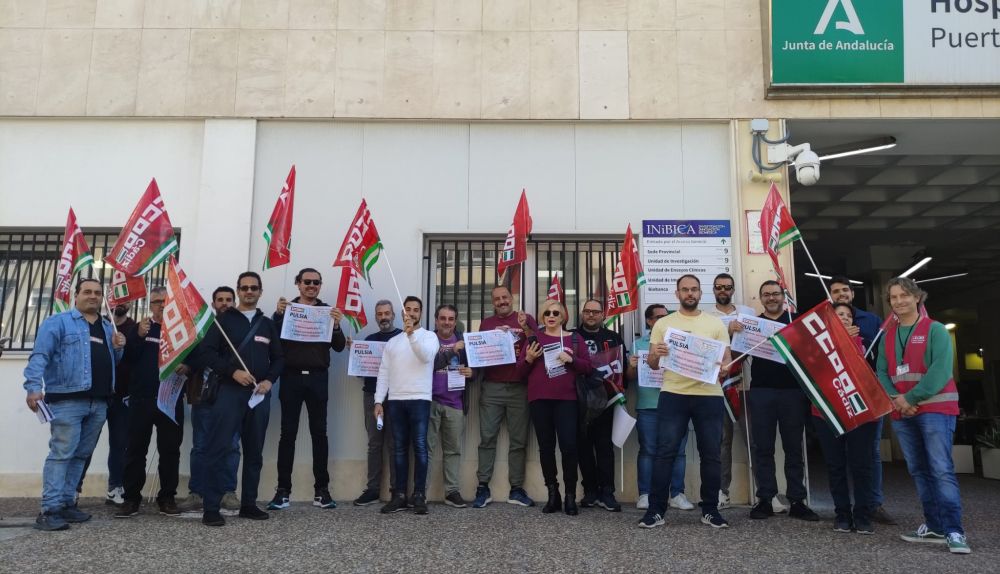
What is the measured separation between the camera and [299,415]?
265 inches

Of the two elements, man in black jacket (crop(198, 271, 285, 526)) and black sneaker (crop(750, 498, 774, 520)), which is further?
black sneaker (crop(750, 498, 774, 520))

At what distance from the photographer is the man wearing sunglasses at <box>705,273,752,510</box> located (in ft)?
21.8

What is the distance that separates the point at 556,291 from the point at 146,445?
403 centimetres

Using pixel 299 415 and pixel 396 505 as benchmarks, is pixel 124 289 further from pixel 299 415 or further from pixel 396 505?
pixel 396 505

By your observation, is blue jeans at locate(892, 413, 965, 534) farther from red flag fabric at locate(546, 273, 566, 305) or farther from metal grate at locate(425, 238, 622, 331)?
metal grate at locate(425, 238, 622, 331)

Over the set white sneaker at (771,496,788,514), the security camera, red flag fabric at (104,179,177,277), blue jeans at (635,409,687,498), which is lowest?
white sneaker at (771,496,788,514)

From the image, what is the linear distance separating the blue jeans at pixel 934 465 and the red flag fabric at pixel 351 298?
4.69m

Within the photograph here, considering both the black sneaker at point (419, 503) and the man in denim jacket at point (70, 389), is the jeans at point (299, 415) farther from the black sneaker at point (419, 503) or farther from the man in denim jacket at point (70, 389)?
the man in denim jacket at point (70, 389)

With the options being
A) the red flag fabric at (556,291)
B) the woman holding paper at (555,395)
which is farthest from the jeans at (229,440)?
the red flag fabric at (556,291)

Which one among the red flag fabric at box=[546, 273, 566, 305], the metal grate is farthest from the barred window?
the red flag fabric at box=[546, 273, 566, 305]

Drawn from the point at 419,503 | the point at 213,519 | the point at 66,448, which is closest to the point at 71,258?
the point at 66,448

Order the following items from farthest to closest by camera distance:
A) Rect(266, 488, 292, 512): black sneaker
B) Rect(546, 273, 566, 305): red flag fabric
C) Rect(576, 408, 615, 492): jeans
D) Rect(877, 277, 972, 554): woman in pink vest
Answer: Rect(546, 273, 566, 305): red flag fabric
Rect(576, 408, 615, 492): jeans
Rect(266, 488, 292, 512): black sneaker
Rect(877, 277, 972, 554): woman in pink vest

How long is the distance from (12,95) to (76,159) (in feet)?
3.35

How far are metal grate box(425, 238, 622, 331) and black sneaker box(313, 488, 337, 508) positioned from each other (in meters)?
2.11
